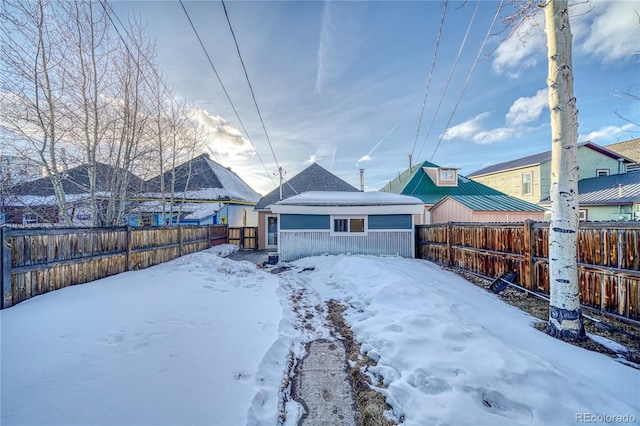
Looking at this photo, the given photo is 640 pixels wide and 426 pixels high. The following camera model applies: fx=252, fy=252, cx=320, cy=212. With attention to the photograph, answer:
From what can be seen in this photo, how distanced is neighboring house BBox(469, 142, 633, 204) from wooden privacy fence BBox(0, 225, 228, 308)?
22.2m

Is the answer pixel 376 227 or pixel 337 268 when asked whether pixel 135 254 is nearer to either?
pixel 337 268

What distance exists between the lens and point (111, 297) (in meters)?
4.46

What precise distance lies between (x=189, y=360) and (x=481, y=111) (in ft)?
47.5

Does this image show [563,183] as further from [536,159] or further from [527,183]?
[536,159]

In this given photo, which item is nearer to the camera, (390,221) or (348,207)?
(348,207)

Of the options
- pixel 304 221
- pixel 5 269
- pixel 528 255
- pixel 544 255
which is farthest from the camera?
pixel 304 221

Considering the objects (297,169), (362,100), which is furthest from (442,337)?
(297,169)

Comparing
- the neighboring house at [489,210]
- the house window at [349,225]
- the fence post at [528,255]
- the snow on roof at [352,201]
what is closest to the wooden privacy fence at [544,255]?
the fence post at [528,255]

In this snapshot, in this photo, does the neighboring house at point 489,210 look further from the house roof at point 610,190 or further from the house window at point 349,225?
the house window at point 349,225

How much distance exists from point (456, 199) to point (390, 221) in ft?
18.5

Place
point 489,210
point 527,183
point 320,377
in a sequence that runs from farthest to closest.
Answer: point 527,183 < point 489,210 < point 320,377

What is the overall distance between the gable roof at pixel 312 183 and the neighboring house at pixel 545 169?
11.9m

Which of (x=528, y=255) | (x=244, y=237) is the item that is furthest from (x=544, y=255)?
(x=244, y=237)

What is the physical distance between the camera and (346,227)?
10.7m
